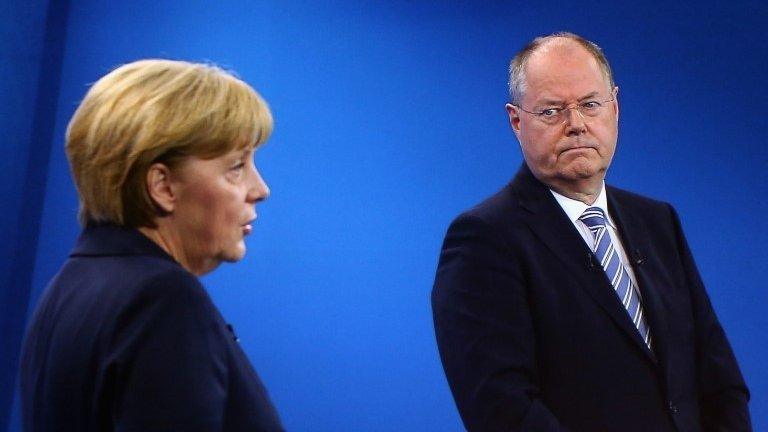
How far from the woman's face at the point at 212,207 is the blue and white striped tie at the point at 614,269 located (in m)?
0.86

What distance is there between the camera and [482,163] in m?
3.44

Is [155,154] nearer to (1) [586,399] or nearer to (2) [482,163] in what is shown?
(1) [586,399]

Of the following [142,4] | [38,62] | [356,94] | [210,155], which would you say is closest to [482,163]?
[356,94]

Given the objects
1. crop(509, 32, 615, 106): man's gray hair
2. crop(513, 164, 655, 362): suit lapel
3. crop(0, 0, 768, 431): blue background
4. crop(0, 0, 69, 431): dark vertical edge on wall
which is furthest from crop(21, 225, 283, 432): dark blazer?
crop(0, 0, 69, 431): dark vertical edge on wall

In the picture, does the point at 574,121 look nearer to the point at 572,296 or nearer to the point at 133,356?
the point at 572,296

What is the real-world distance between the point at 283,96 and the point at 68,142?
2265 millimetres

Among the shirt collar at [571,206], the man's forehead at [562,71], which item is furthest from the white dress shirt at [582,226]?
the man's forehead at [562,71]

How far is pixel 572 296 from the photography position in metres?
1.78

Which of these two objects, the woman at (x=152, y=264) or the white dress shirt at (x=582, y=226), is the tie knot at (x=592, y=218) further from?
the woman at (x=152, y=264)

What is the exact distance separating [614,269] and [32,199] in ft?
7.57

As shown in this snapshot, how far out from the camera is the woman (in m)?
1.05

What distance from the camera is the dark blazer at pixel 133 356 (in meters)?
1.05

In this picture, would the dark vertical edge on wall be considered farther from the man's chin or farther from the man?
the man's chin

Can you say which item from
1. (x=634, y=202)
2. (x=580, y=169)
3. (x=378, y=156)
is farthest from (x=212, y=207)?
(x=378, y=156)
